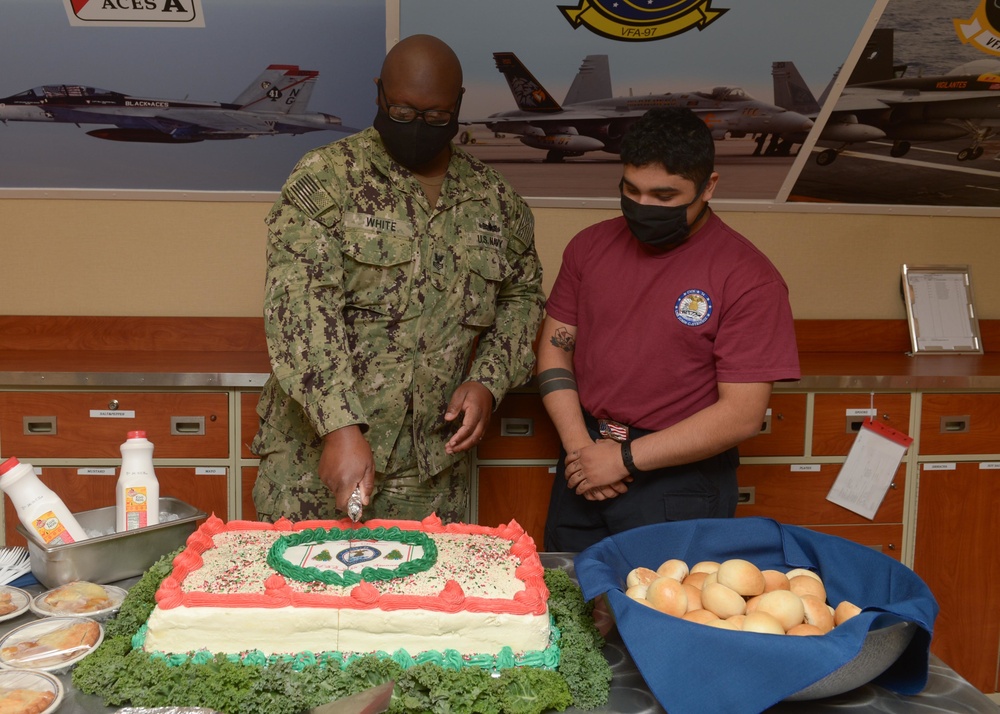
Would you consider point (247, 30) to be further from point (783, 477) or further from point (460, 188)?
point (783, 477)

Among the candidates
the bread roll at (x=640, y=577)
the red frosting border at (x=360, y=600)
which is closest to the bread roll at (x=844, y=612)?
the bread roll at (x=640, y=577)

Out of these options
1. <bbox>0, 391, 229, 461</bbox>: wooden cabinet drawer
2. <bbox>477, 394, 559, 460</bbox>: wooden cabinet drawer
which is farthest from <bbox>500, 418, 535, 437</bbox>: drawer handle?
<bbox>0, 391, 229, 461</bbox>: wooden cabinet drawer

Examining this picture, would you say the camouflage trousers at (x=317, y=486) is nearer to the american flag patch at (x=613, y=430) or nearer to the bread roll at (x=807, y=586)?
the american flag patch at (x=613, y=430)

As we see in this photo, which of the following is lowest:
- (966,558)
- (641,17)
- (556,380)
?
(966,558)

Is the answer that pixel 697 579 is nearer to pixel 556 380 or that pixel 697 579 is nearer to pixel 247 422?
pixel 556 380

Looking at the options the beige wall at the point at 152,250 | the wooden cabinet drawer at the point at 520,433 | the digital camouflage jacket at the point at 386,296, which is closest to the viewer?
the digital camouflage jacket at the point at 386,296

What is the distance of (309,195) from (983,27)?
7.44 feet

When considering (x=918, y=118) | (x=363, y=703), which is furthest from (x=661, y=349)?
(x=918, y=118)

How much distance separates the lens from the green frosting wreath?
1.16 meters

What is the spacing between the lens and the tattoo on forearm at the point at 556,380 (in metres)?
1.83

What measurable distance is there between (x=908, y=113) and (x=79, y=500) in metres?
2.94

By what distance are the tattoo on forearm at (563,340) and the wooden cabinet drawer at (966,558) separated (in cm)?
149

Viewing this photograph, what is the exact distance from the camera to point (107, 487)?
2.47m

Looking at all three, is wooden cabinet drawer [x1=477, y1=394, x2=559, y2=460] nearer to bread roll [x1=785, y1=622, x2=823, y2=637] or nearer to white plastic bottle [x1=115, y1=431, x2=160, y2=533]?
white plastic bottle [x1=115, y1=431, x2=160, y2=533]
